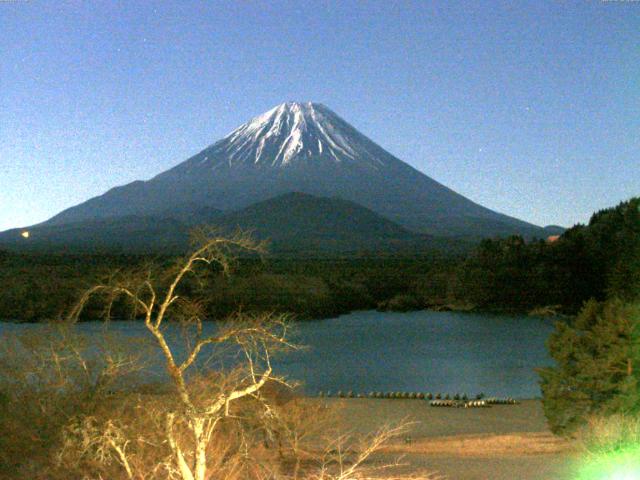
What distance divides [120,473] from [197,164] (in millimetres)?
97196

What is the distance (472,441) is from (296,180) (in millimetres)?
87161

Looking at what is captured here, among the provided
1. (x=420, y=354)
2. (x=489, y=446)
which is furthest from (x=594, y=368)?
(x=420, y=354)

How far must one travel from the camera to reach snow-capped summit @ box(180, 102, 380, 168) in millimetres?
100750

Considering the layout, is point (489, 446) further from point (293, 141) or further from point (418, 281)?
point (293, 141)

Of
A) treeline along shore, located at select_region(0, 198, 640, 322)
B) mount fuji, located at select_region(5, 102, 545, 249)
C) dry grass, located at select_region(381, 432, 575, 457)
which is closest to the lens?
dry grass, located at select_region(381, 432, 575, 457)

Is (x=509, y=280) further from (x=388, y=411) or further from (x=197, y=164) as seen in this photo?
(x=197, y=164)

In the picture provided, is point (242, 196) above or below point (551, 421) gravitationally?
above

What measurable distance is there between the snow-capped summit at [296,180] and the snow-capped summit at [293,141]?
0.13m

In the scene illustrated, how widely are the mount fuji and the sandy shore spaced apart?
71666mm

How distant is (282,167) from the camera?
100750 mm

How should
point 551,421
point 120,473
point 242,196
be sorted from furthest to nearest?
point 242,196, point 551,421, point 120,473

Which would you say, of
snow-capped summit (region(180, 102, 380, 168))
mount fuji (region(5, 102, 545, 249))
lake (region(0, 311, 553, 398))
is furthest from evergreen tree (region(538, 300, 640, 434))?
snow-capped summit (region(180, 102, 380, 168))

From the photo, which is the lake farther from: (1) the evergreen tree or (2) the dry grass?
(1) the evergreen tree

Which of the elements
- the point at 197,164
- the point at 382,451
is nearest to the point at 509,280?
the point at 382,451
